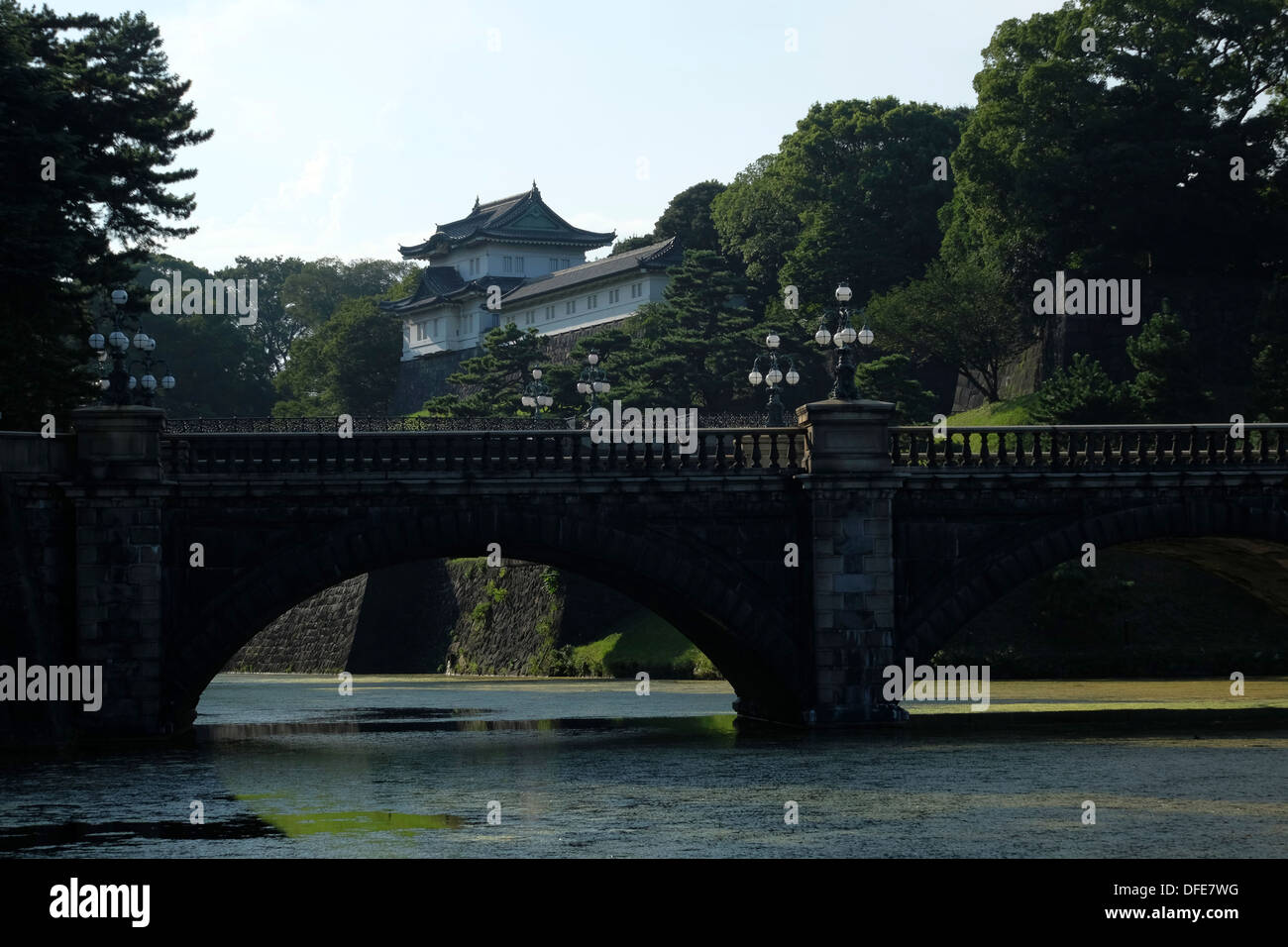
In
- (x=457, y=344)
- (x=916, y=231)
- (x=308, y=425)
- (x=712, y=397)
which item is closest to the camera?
(x=308, y=425)

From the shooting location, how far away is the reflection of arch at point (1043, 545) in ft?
134

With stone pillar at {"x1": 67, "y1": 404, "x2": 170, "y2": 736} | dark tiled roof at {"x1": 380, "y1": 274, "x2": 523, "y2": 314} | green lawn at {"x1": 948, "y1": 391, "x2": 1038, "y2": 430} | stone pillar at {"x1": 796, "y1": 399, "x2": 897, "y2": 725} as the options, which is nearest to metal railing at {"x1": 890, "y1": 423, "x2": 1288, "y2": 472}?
stone pillar at {"x1": 796, "y1": 399, "x2": 897, "y2": 725}

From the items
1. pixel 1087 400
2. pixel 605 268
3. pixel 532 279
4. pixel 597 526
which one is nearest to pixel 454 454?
pixel 597 526

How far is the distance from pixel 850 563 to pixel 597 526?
18.4 ft

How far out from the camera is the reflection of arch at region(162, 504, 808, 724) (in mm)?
39594

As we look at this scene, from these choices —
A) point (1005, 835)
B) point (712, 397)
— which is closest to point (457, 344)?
point (712, 397)

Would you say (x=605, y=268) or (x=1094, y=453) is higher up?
(x=605, y=268)

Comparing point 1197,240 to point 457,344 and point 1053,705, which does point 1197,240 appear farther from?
point 457,344

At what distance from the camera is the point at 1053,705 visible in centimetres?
5016

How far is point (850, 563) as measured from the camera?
132ft

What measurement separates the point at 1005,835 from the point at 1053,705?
26861mm

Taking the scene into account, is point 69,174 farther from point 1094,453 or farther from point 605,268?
point 605,268

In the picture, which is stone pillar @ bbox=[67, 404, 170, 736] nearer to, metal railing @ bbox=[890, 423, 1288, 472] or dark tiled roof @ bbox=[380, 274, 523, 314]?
metal railing @ bbox=[890, 423, 1288, 472]

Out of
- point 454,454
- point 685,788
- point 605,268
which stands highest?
point 605,268
